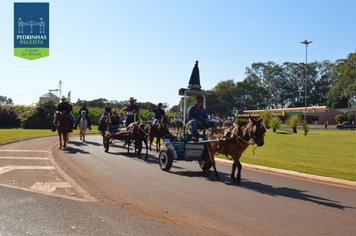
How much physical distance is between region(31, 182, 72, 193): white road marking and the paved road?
0.15ft

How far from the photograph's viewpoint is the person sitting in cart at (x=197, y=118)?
14992 mm

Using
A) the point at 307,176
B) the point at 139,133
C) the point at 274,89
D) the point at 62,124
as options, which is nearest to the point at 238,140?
the point at 307,176

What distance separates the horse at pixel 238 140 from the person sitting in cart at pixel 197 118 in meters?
0.85

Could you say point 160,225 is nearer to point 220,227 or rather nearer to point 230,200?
point 220,227

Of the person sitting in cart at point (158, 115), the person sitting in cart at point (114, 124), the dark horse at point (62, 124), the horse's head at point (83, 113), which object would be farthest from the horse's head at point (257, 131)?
the horse's head at point (83, 113)

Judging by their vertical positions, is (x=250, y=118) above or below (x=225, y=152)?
above

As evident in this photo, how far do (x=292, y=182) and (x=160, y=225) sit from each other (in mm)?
7003

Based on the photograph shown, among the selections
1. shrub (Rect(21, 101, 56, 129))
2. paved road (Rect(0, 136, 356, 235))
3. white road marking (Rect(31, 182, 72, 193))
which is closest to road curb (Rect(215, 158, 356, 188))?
paved road (Rect(0, 136, 356, 235))

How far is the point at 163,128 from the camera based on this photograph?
20859 mm

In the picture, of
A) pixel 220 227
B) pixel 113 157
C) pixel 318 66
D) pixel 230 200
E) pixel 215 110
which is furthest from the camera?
pixel 318 66

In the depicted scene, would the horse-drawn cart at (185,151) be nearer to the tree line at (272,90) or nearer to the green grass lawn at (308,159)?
the green grass lawn at (308,159)

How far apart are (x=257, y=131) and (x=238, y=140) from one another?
893 millimetres

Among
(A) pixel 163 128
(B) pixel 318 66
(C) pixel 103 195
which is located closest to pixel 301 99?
(B) pixel 318 66

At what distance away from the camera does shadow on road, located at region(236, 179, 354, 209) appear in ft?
34.2
